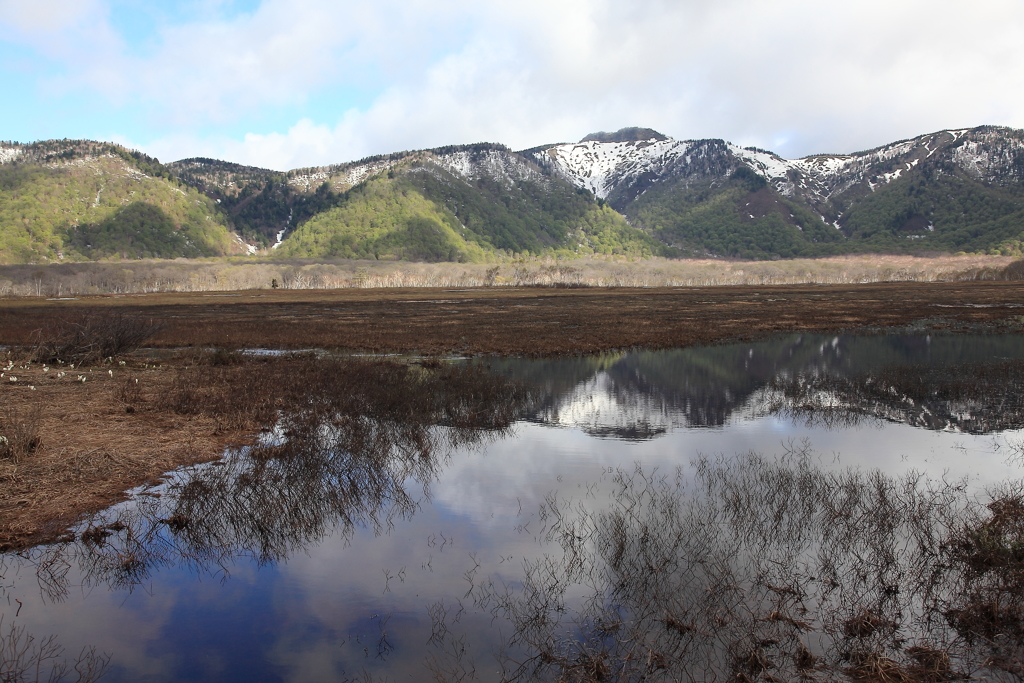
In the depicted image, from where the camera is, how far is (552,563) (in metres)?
7.59

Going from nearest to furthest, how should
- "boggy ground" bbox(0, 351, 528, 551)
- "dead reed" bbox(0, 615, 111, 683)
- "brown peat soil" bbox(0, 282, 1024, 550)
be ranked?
"dead reed" bbox(0, 615, 111, 683)
"boggy ground" bbox(0, 351, 528, 551)
"brown peat soil" bbox(0, 282, 1024, 550)

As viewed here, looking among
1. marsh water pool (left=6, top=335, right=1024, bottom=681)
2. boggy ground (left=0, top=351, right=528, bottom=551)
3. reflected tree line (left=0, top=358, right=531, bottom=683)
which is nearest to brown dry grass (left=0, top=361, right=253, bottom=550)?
boggy ground (left=0, top=351, right=528, bottom=551)

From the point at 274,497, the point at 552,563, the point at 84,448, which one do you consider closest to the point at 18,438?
the point at 84,448

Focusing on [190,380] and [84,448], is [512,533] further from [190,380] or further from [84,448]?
[190,380]

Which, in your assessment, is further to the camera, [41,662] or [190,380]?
[190,380]

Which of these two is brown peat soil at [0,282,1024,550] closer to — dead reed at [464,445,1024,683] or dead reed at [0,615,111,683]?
dead reed at [0,615,111,683]

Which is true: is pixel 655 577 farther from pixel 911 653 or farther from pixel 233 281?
pixel 233 281

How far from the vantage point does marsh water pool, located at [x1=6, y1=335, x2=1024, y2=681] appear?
18.7 ft

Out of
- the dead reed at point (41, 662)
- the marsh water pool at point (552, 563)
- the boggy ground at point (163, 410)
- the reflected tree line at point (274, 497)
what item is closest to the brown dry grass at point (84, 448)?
the boggy ground at point (163, 410)

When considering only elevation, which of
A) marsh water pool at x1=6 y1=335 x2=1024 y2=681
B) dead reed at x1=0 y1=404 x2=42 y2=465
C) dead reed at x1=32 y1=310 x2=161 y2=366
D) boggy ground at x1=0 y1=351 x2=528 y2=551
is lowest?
marsh water pool at x1=6 y1=335 x2=1024 y2=681

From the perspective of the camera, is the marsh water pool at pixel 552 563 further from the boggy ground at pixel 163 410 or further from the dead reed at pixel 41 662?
the boggy ground at pixel 163 410

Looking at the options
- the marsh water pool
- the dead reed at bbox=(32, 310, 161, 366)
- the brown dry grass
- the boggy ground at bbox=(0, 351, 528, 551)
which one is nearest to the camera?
the marsh water pool

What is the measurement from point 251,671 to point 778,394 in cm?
1751

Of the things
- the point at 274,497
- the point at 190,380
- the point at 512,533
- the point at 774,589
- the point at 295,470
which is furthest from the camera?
the point at 190,380
